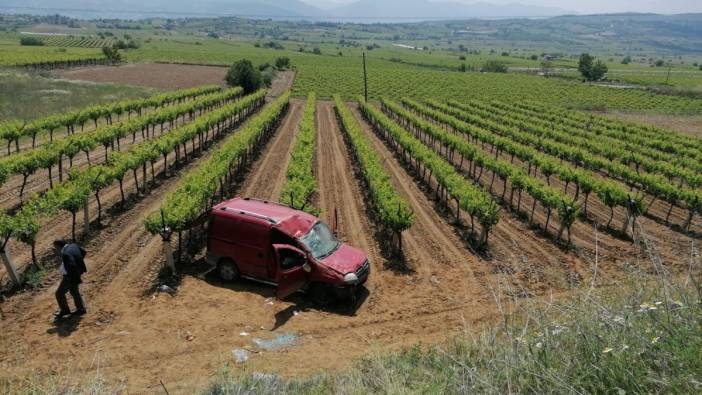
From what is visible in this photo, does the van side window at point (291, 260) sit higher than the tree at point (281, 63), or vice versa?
the van side window at point (291, 260)

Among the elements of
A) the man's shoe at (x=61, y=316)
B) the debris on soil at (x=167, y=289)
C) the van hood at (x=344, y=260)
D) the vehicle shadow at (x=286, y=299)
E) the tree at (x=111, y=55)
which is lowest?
the vehicle shadow at (x=286, y=299)

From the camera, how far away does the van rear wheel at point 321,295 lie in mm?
13125

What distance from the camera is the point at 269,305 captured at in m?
12.7

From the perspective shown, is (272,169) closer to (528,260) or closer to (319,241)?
(319,241)

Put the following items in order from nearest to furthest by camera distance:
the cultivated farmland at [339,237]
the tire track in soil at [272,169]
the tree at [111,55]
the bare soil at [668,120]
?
the cultivated farmland at [339,237], the tire track in soil at [272,169], the bare soil at [668,120], the tree at [111,55]

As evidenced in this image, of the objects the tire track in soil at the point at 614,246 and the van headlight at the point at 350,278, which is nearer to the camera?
the van headlight at the point at 350,278

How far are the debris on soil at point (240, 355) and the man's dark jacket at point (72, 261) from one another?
4314mm

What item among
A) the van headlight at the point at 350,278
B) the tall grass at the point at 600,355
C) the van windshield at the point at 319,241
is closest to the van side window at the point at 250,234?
the van windshield at the point at 319,241

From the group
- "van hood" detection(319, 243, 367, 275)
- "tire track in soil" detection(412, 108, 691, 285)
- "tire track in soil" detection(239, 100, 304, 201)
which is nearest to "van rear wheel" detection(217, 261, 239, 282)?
"van hood" detection(319, 243, 367, 275)

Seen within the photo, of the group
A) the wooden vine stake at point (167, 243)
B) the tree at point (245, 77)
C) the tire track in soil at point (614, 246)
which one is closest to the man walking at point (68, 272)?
the wooden vine stake at point (167, 243)

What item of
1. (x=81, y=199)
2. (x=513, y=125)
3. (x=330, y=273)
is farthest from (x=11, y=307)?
(x=513, y=125)

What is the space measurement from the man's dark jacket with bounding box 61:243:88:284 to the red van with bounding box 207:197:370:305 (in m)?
3.59

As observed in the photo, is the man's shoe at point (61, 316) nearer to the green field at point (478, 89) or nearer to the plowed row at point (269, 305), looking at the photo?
the plowed row at point (269, 305)

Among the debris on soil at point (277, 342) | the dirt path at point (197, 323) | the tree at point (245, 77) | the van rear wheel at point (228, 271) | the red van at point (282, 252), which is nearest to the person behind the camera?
the dirt path at point (197, 323)
